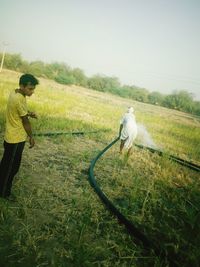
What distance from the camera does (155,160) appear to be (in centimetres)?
851

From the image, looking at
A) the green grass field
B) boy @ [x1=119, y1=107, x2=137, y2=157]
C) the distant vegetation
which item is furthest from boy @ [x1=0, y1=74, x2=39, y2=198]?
the distant vegetation

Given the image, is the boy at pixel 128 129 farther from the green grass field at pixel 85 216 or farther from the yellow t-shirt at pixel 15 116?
the yellow t-shirt at pixel 15 116

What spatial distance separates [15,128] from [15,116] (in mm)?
173

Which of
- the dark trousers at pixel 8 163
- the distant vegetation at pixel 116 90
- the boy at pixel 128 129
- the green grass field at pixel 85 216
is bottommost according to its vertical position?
the green grass field at pixel 85 216

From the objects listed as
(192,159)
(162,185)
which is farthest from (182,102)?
(162,185)

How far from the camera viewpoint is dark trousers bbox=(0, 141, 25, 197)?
3.46 metres

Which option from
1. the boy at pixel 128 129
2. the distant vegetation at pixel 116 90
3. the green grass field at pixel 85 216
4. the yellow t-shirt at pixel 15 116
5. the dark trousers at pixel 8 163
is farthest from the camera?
the distant vegetation at pixel 116 90

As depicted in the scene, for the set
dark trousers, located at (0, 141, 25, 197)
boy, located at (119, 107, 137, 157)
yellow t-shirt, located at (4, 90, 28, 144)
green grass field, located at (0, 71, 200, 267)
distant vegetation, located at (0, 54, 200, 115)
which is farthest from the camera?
distant vegetation, located at (0, 54, 200, 115)

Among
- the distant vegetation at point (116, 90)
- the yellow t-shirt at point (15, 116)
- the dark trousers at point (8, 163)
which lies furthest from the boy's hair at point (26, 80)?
the distant vegetation at point (116, 90)

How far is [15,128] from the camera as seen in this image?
134 inches

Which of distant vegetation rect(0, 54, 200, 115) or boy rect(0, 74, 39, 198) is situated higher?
distant vegetation rect(0, 54, 200, 115)

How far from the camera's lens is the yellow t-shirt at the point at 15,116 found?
128 inches

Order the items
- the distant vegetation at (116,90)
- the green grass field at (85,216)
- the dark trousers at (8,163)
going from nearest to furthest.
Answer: the green grass field at (85,216) → the dark trousers at (8,163) → the distant vegetation at (116,90)

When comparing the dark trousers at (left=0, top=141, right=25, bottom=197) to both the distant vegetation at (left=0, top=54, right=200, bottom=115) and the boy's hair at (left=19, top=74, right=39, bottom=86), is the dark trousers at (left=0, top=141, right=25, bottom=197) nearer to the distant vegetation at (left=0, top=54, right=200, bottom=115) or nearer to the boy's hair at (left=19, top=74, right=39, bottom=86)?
the boy's hair at (left=19, top=74, right=39, bottom=86)
